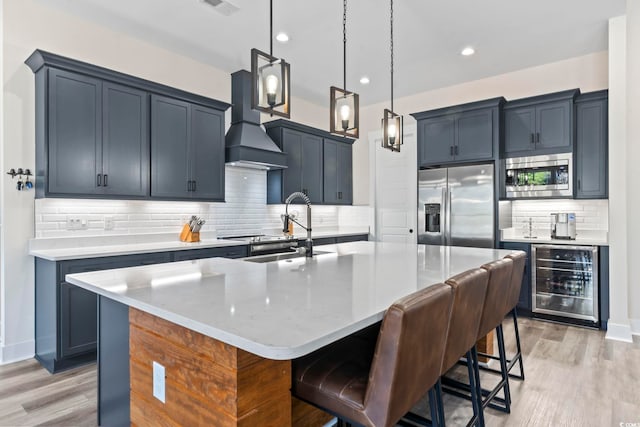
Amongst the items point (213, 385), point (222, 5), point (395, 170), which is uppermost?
point (222, 5)

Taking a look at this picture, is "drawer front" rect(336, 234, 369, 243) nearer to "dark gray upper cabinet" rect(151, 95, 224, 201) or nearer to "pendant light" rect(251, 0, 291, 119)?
"dark gray upper cabinet" rect(151, 95, 224, 201)

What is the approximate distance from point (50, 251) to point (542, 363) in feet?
13.9

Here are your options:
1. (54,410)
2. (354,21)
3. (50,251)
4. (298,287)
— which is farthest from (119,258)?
(354,21)

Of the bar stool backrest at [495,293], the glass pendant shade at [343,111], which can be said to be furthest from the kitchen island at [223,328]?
the glass pendant shade at [343,111]

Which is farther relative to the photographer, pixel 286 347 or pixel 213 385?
pixel 213 385

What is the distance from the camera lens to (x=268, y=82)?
6.35ft

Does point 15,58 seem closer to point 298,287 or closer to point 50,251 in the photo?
point 50,251

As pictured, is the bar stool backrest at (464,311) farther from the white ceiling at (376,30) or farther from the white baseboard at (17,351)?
the white baseboard at (17,351)

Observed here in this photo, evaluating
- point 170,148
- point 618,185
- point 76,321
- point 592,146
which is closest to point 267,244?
point 170,148

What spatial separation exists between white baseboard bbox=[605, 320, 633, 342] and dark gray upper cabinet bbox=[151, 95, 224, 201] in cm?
438

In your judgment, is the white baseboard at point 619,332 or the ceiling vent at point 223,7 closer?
the ceiling vent at point 223,7

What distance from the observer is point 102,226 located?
3.57m

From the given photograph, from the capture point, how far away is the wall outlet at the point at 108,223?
3.59 metres

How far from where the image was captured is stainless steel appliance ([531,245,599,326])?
12.6ft
